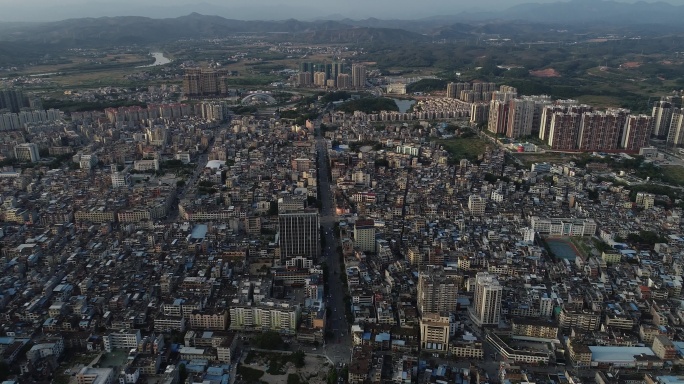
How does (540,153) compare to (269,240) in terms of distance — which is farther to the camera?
(540,153)

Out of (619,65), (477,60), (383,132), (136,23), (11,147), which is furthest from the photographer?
(136,23)

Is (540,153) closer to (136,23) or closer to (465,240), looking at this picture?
(465,240)

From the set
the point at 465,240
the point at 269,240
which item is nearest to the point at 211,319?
the point at 269,240

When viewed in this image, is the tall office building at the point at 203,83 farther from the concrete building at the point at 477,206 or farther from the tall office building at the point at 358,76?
the concrete building at the point at 477,206

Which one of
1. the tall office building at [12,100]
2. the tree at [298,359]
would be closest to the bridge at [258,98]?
the tall office building at [12,100]

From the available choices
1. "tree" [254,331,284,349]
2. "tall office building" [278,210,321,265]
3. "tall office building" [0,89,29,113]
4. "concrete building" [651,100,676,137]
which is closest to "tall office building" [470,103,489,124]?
"concrete building" [651,100,676,137]
